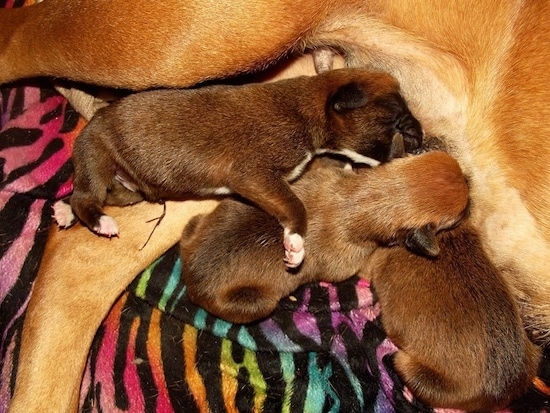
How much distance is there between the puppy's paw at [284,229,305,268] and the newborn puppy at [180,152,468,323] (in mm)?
77

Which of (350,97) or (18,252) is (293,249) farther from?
(18,252)

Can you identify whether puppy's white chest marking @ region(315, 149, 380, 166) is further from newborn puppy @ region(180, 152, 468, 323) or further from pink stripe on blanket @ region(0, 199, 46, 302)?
pink stripe on blanket @ region(0, 199, 46, 302)

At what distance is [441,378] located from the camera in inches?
100

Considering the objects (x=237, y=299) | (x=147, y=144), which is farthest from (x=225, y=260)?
(x=147, y=144)

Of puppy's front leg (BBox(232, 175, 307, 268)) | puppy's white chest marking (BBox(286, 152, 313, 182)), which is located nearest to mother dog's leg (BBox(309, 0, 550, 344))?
puppy's white chest marking (BBox(286, 152, 313, 182))

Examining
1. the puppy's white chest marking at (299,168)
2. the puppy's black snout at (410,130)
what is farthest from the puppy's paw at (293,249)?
the puppy's black snout at (410,130)

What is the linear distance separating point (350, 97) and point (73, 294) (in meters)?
1.13

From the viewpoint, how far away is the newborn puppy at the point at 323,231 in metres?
2.55

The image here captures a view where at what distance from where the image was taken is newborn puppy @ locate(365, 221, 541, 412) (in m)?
2.51

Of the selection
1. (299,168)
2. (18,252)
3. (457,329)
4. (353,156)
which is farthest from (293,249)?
(18,252)

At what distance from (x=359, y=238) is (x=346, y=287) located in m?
0.34

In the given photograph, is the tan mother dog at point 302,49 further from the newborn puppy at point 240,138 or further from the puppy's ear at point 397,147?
the puppy's ear at point 397,147

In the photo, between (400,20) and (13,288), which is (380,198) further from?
(13,288)

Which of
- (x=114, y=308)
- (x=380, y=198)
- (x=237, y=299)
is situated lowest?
(x=114, y=308)
